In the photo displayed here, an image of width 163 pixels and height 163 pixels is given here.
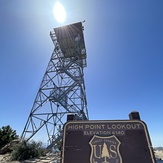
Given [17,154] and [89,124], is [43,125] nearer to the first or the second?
[17,154]

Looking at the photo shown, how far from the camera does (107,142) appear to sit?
79.7 inches

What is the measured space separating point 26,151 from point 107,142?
562 cm

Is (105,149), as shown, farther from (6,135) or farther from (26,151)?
(6,135)

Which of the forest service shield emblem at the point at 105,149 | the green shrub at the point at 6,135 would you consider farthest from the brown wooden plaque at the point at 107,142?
the green shrub at the point at 6,135

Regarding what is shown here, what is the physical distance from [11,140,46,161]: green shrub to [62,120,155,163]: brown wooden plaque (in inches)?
199

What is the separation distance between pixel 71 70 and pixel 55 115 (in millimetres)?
5152

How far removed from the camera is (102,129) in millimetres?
2156

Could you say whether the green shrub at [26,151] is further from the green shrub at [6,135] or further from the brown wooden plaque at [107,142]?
the green shrub at [6,135]

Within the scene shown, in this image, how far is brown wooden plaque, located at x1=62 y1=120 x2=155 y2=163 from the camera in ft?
6.14

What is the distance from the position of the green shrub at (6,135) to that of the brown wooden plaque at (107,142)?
37.1ft

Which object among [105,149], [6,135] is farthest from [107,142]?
[6,135]

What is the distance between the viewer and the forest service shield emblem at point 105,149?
1854 mm

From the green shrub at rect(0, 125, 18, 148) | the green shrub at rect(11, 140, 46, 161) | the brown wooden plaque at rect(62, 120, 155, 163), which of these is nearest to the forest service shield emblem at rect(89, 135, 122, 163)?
the brown wooden plaque at rect(62, 120, 155, 163)

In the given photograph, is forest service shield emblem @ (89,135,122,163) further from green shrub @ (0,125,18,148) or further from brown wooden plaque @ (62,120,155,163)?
green shrub @ (0,125,18,148)
